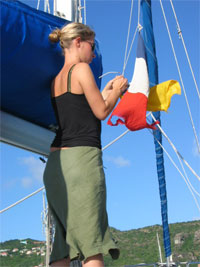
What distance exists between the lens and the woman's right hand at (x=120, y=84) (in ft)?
4.87

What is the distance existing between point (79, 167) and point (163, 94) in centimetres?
66

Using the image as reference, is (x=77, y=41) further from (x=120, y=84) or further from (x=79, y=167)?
(x=79, y=167)

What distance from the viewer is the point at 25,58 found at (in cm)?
156

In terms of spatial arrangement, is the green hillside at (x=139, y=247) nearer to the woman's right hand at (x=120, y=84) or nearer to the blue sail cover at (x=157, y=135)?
the blue sail cover at (x=157, y=135)

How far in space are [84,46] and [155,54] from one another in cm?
236

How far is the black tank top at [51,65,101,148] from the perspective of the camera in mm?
1386

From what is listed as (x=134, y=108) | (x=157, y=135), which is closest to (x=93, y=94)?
(x=134, y=108)

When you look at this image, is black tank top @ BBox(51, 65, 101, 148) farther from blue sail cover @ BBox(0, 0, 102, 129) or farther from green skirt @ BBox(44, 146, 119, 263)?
blue sail cover @ BBox(0, 0, 102, 129)

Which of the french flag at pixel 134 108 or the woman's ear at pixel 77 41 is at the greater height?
the woman's ear at pixel 77 41

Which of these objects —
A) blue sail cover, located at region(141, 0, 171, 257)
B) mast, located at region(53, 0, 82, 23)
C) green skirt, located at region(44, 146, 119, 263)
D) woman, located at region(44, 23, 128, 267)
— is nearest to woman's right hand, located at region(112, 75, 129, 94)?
woman, located at region(44, 23, 128, 267)

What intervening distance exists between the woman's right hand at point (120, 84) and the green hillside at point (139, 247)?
2796cm

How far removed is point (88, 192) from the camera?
51.3 inches

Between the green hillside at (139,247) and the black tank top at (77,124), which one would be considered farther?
the green hillside at (139,247)

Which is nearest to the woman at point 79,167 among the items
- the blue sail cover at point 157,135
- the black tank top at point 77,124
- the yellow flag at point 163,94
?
the black tank top at point 77,124
